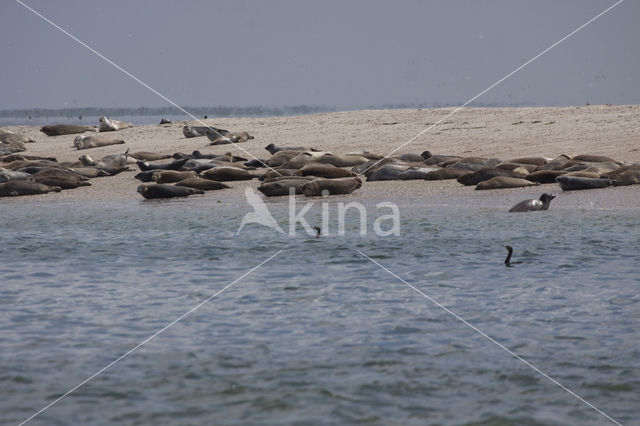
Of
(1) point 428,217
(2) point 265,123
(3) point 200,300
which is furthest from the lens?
(2) point 265,123

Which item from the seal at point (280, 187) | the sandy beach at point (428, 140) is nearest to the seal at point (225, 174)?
the sandy beach at point (428, 140)

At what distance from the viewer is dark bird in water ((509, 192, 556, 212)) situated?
42.6ft

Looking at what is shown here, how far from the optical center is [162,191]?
1620 centimetres

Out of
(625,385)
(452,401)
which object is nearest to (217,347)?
(452,401)

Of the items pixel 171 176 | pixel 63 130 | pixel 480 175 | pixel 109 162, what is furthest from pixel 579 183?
pixel 63 130

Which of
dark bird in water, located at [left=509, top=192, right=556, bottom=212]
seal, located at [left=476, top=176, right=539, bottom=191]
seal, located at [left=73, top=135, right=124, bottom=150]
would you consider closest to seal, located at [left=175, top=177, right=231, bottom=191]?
seal, located at [left=476, top=176, right=539, bottom=191]

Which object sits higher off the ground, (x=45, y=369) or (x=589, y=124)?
(x=589, y=124)

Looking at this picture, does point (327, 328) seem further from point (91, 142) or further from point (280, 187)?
point (91, 142)

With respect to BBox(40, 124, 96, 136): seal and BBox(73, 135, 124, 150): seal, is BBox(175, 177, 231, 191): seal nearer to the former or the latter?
BBox(73, 135, 124, 150): seal

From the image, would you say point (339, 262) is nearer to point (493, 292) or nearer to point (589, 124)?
point (493, 292)

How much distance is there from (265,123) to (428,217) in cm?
1705

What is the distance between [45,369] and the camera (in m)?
5.43

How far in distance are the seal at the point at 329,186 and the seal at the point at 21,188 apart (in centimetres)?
575

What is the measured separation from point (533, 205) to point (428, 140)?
31.0ft
